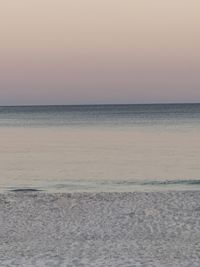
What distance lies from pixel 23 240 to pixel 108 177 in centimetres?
1668

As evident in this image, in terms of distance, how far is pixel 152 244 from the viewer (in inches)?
623

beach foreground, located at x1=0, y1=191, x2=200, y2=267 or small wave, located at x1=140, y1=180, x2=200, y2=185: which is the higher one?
small wave, located at x1=140, y1=180, x2=200, y2=185

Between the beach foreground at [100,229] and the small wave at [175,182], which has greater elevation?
the small wave at [175,182]

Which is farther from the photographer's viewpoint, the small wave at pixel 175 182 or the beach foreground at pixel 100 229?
the small wave at pixel 175 182

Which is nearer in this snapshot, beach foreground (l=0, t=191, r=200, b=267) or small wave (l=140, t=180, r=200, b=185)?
beach foreground (l=0, t=191, r=200, b=267)

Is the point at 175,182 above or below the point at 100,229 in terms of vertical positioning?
above

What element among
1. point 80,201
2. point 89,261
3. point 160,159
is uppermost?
point 160,159

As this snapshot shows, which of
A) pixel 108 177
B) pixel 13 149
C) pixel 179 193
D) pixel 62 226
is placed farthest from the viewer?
pixel 13 149

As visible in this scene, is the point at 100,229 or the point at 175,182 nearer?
the point at 100,229

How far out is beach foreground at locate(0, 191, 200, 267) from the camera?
14094mm

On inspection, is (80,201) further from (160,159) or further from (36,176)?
(160,159)

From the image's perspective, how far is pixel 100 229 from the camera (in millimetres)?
18172

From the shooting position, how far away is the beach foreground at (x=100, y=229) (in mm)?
14094

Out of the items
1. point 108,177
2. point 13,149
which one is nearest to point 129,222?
point 108,177
